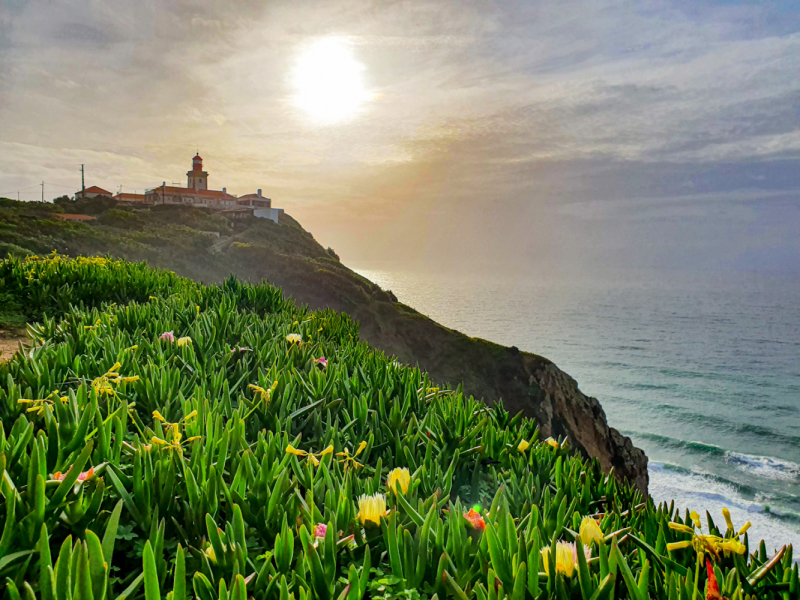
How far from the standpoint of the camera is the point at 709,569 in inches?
47.4

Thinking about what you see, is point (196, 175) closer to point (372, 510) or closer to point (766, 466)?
point (766, 466)

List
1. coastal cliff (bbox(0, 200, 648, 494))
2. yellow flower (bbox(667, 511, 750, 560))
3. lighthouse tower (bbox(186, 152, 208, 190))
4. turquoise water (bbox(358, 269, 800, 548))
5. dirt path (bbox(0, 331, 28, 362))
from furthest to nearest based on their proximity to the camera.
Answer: lighthouse tower (bbox(186, 152, 208, 190))
turquoise water (bbox(358, 269, 800, 548))
coastal cliff (bbox(0, 200, 648, 494))
dirt path (bbox(0, 331, 28, 362))
yellow flower (bbox(667, 511, 750, 560))

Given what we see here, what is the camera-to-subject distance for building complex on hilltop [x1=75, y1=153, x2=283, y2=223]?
2840 inches

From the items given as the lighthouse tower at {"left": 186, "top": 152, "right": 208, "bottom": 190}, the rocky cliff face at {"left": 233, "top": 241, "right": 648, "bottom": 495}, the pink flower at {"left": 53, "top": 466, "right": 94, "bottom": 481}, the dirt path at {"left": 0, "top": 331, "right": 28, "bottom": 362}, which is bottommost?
the rocky cliff face at {"left": 233, "top": 241, "right": 648, "bottom": 495}

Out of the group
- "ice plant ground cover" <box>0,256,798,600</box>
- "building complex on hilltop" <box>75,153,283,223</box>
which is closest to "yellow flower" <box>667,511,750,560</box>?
"ice plant ground cover" <box>0,256,798,600</box>

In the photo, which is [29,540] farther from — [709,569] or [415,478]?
[709,569]

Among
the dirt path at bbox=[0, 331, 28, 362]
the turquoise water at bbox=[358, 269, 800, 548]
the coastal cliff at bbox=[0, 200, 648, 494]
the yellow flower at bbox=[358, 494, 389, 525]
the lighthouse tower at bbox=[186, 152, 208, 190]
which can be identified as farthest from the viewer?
the lighthouse tower at bbox=[186, 152, 208, 190]

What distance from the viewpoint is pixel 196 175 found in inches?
3157

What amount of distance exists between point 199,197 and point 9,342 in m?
77.9

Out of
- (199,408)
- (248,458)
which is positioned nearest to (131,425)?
(199,408)

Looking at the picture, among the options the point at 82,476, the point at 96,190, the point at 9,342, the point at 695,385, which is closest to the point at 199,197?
the point at 96,190

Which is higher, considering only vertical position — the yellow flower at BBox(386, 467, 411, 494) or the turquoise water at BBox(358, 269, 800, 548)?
the yellow flower at BBox(386, 467, 411, 494)

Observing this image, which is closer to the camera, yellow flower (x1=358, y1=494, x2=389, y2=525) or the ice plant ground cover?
the ice plant ground cover

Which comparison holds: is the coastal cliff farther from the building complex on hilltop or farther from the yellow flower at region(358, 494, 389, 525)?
the building complex on hilltop
